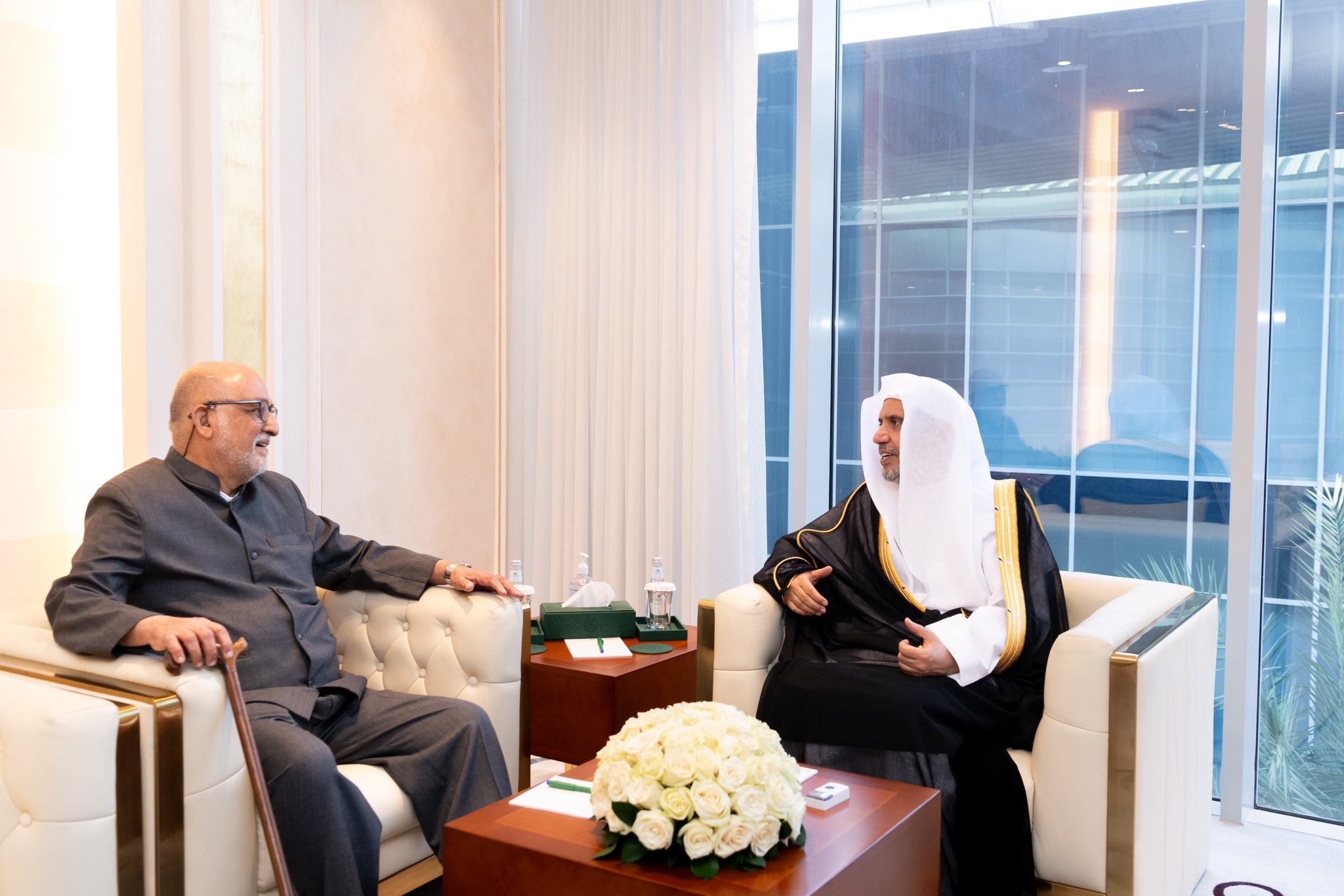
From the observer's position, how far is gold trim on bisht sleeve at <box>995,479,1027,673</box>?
2.89m

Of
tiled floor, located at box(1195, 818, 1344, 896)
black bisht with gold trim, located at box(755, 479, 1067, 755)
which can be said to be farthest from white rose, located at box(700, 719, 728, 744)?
tiled floor, located at box(1195, 818, 1344, 896)

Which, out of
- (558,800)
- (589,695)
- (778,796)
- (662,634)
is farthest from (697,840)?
(662,634)

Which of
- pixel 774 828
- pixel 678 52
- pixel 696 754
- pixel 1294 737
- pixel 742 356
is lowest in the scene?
pixel 1294 737

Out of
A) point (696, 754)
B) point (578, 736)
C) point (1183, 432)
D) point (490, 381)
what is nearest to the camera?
point (696, 754)

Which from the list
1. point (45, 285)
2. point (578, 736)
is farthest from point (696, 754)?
→ point (45, 285)

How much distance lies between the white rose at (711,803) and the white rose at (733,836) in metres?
0.02

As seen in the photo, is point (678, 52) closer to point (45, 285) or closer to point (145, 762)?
point (45, 285)

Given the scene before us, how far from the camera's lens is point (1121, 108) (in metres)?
3.91

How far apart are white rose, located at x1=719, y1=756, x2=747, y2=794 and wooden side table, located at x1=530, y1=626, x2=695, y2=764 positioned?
1116mm

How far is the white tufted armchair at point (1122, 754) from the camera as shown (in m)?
2.47

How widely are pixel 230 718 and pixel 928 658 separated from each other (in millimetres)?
1653

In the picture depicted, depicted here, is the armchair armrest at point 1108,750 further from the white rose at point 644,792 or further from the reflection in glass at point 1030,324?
the reflection in glass at point 1030,324

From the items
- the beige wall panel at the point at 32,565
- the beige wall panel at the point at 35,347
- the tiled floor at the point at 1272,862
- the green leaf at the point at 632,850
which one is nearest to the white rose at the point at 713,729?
the green leaf at the point at 632,850

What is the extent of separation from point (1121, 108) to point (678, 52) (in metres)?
1.70
